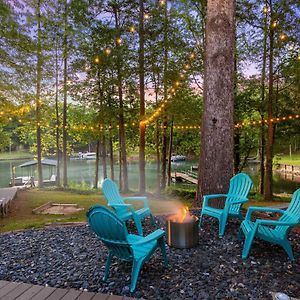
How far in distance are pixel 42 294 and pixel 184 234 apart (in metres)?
1.45

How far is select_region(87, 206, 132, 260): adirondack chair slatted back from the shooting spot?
2.16 metres

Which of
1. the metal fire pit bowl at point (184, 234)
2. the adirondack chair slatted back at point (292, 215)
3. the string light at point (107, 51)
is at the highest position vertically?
the string light at point (107, 51)

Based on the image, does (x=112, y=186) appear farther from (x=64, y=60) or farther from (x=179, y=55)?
(x=64, y=60)

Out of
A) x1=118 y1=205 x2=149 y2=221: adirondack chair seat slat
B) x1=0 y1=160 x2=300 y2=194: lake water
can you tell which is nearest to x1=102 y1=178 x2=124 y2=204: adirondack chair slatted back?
x1=118 y1=205 x2=149 y2=221: adirondack chair seat slat

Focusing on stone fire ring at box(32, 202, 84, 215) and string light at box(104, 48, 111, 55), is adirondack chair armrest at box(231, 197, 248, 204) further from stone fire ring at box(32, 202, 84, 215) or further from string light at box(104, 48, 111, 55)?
string light at box(104, 48, 111, 55)

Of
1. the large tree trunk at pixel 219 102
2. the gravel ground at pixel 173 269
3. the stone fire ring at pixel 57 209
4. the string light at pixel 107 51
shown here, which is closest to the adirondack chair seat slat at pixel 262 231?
the gravel ground at pixel 173 269

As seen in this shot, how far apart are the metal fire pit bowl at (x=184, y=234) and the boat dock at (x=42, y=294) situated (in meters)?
1.06

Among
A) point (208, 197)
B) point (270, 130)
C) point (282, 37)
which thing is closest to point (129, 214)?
point (208, 197)

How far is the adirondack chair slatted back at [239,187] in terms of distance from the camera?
362 cm

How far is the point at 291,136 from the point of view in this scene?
1012 cm

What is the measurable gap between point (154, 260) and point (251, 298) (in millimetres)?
958

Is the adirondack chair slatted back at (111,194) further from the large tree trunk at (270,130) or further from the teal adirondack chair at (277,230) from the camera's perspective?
the large tree trunk at (270,130)

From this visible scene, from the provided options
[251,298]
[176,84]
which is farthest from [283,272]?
[176,84]

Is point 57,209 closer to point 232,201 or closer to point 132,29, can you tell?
point 232,201
